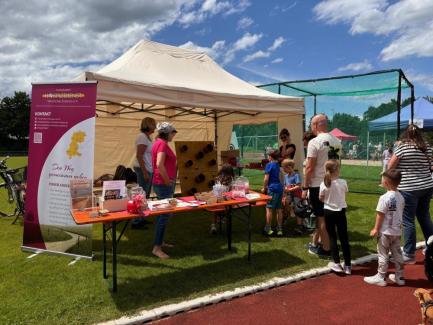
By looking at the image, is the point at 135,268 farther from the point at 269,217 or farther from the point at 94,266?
the point at 269,217

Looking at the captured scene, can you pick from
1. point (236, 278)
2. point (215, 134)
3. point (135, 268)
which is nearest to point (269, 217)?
point (236, 278)

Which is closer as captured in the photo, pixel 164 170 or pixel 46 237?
pixel 164 170

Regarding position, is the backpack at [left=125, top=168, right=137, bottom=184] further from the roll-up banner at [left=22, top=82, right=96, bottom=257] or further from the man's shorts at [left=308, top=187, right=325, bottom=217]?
the man's shorts at [left=308, top=187, right=325, bottom=217]

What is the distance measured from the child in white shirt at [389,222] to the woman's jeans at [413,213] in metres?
0.62

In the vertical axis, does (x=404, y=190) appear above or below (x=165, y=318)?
above

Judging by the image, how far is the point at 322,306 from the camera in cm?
328

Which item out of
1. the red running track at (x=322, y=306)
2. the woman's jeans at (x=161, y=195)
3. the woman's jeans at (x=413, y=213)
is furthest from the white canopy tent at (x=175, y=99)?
the red running track at (x=322, y=306)

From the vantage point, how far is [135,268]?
4.17 meters

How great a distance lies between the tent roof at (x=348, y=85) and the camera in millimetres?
8518

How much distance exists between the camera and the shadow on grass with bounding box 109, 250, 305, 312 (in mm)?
3400

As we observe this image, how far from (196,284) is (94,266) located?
1.30 meters

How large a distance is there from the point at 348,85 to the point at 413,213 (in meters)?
5.78

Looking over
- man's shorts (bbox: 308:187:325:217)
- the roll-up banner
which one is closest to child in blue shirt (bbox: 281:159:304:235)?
man's shorts (bbox: 308:187:325:217)

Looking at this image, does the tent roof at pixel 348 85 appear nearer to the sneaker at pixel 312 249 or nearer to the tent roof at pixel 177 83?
the tent roof at pixel 177 83
